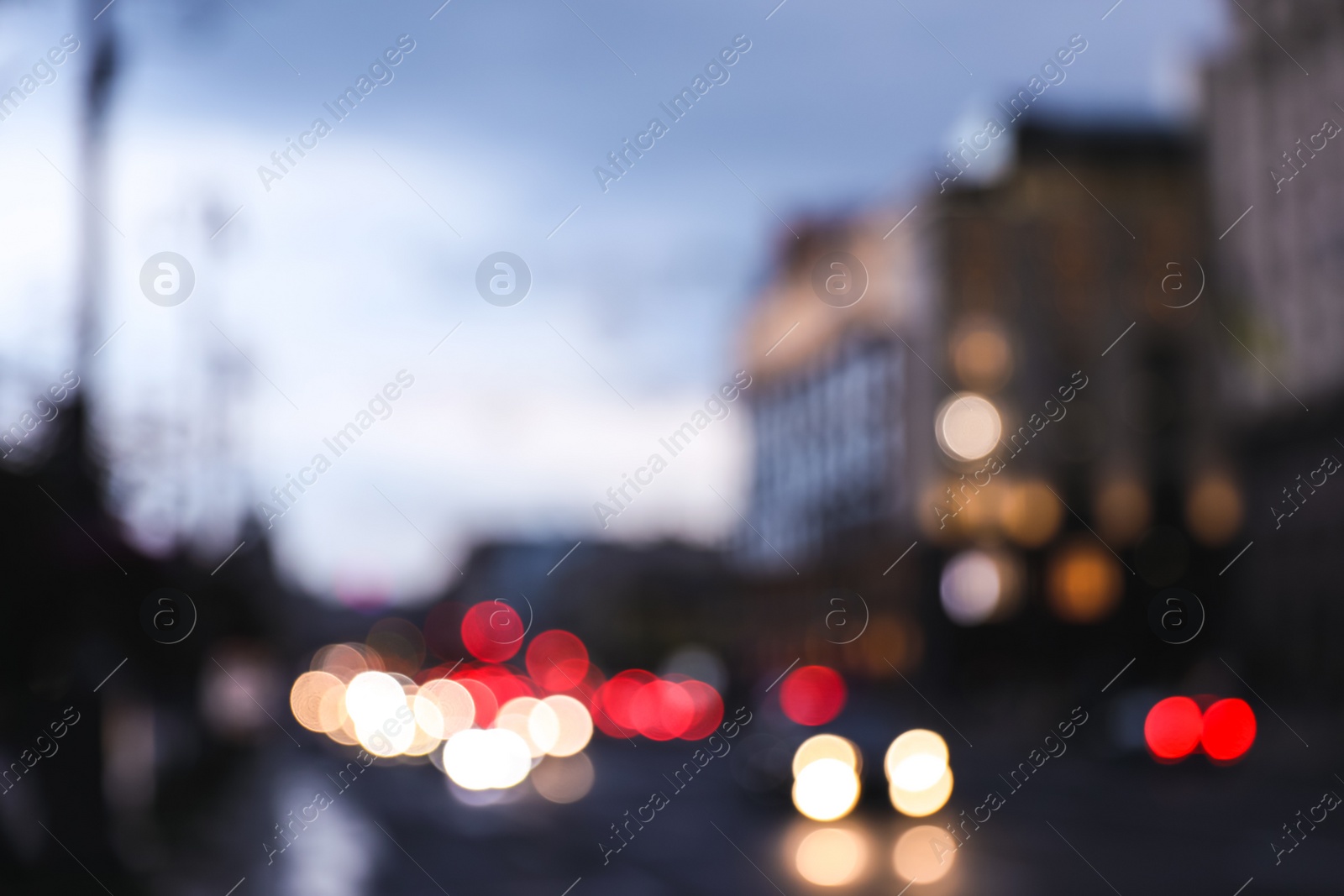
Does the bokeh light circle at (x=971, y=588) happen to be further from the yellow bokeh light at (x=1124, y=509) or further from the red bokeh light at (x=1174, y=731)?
the red bokeh light at (x=1174, y=731)

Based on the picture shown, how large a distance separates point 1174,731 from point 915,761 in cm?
1379

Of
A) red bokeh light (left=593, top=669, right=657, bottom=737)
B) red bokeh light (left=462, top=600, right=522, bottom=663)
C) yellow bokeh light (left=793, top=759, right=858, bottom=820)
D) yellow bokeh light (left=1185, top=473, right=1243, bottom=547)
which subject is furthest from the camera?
red bokeh light (left=462, top=600, right=522, bottom=663)

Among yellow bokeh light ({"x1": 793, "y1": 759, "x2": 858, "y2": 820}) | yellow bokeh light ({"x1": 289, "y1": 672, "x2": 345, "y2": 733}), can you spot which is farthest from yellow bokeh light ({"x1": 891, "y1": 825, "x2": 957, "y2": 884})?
yellow bokeh light ({"x1": 289, "y1": 672, "x2": 345, "y2": 733})

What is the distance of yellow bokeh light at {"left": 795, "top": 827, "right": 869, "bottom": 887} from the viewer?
15.3 m

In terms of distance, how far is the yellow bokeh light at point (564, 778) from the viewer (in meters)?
29.0

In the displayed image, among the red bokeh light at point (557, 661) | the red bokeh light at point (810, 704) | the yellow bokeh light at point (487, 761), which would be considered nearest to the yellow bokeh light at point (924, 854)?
the red bokeh light at point (810, 704)

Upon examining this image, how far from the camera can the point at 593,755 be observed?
4500 centimetres

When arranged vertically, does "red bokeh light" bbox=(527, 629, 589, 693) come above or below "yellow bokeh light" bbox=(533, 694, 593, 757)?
below

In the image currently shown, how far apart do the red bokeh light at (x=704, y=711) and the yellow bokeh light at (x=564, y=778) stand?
541 inches

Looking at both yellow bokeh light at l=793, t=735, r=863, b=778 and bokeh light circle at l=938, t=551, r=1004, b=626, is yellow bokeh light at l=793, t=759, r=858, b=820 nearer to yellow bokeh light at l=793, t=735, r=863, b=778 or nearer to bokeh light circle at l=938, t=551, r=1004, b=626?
yellow bokeh light at l=793, t=735, r=863, b=778

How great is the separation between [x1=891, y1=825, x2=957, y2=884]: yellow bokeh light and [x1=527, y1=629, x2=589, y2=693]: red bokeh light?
236 feet

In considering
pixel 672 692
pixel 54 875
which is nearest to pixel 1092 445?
pixel 672 692

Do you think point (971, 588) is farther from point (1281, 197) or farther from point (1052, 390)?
point (1281, 197)

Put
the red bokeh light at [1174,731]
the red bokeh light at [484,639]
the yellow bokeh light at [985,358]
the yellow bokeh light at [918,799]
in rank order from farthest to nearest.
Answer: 1. the red bokeh light at [484,639]
2. the yellow bokeh light at [985,358]
3. the red bokeh light at [1174,731]
4. the yellow bokeh light at [918,799]
